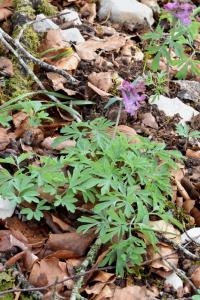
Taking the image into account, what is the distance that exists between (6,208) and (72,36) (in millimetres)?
1629

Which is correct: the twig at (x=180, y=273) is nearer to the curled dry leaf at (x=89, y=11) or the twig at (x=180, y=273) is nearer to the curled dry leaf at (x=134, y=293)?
the curled dry leaf at (x=134, y=293)

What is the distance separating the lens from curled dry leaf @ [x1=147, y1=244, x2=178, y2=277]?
2.40 metres

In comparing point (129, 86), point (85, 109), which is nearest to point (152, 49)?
point (85, 109)

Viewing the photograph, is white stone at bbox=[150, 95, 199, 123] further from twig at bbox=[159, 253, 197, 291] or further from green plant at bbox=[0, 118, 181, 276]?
twig at bbox=[159, 253, 197, 291]

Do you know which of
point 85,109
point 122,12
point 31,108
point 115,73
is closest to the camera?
point 31,108

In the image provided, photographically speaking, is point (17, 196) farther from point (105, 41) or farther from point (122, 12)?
point (122, 12)

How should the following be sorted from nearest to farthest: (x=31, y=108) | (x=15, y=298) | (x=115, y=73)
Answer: (x=15, y=298) → (x=31, y=108) → (x=115, y=73)

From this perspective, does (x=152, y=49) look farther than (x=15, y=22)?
No

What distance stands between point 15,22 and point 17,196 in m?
1.65

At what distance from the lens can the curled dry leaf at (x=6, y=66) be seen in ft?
10.7

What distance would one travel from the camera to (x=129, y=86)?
2.55 m

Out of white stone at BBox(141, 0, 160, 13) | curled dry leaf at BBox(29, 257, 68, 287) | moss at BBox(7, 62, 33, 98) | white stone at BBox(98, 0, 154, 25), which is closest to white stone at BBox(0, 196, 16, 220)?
curled dry leaf at BBox(29, 257, 68, 287)

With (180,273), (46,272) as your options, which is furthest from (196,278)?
(46,272)

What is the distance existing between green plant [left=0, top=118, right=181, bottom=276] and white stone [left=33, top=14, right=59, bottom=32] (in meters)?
1.30
